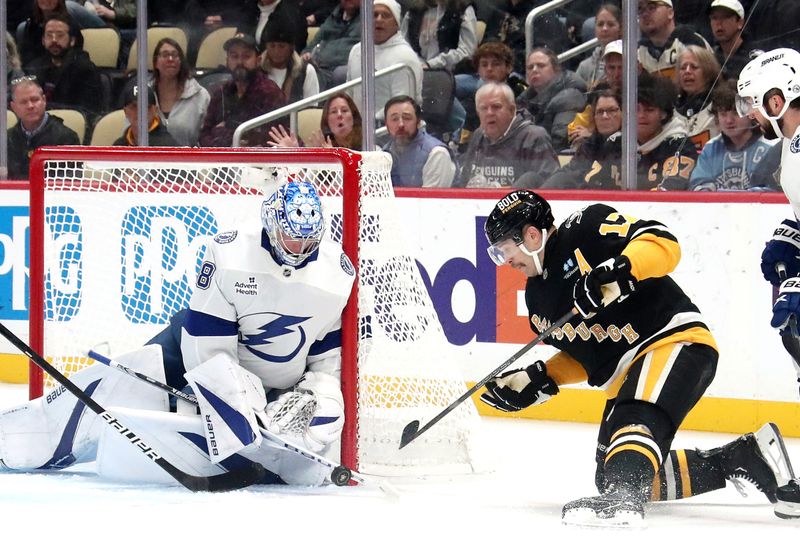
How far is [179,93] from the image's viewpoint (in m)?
6.10

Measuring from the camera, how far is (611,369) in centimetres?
370

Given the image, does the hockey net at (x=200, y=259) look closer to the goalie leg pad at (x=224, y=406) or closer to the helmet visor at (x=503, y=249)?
the goalie leg pad at (x=224, y=406)

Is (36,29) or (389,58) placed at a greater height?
(36,29)

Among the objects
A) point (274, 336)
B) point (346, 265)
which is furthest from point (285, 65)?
point (274, 336)

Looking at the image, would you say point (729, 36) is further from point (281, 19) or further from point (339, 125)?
point (281, 19)

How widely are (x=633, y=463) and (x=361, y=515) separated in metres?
0.73

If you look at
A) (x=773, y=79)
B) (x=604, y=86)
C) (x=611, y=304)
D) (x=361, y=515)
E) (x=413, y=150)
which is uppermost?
(x=604, y=86)

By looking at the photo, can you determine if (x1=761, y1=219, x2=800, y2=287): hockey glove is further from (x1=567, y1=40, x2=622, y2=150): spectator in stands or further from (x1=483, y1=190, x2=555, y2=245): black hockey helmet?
(x1=567, y1=40, x2=622, y2=150): spectator in stands

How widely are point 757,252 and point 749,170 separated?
0.29 m

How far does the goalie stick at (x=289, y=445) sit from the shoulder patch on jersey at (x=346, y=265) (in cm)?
50

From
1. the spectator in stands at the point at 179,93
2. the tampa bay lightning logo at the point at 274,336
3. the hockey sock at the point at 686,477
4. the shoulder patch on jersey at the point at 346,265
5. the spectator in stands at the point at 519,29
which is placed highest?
the spectator in stands at the point at 519,29

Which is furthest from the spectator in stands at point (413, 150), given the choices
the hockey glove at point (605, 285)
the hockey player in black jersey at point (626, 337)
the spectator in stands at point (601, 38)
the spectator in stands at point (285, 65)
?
the hockey glove at point (605, 285)

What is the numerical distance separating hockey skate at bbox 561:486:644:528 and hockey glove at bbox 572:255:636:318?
1.50 ft

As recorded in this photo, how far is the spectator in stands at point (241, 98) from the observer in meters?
5.91
